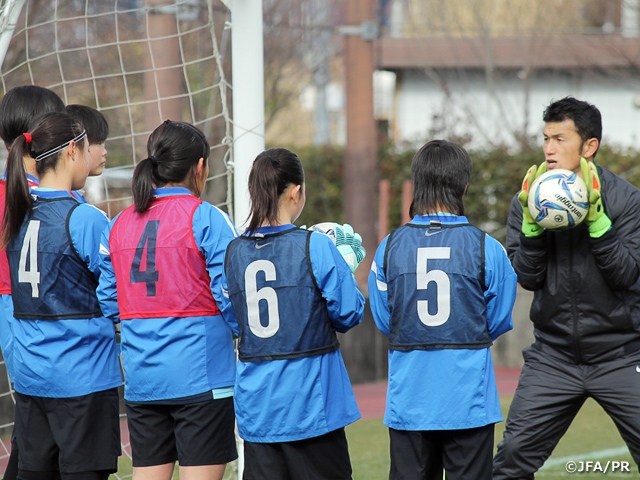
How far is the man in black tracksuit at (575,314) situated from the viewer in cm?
405

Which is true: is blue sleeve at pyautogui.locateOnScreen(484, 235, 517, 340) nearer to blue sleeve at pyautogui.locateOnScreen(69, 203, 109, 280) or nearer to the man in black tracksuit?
the man in black tracksuit

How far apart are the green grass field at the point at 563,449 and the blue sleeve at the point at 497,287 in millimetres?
2321

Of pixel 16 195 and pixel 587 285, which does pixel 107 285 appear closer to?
pixel 16 195

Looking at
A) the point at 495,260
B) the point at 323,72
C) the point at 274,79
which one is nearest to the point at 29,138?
the point at 495,260

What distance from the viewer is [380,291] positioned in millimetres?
3787

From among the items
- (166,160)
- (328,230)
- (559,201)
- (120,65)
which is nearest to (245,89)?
(166,160)

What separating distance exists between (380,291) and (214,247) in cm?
73

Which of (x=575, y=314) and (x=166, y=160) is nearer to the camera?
(x=166, y=160)

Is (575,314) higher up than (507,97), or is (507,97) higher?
(507,97)

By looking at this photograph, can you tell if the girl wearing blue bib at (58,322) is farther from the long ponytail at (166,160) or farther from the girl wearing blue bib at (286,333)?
the girl wearing blue bib at (286,333)

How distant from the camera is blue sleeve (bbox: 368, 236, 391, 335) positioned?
3.76 meters

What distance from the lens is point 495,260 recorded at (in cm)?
359

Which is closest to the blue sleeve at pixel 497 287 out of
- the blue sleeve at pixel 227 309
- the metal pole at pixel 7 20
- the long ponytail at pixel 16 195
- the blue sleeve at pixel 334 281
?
the blue sleeve at pixel 334 281

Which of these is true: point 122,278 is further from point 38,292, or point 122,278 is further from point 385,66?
point 385,66
